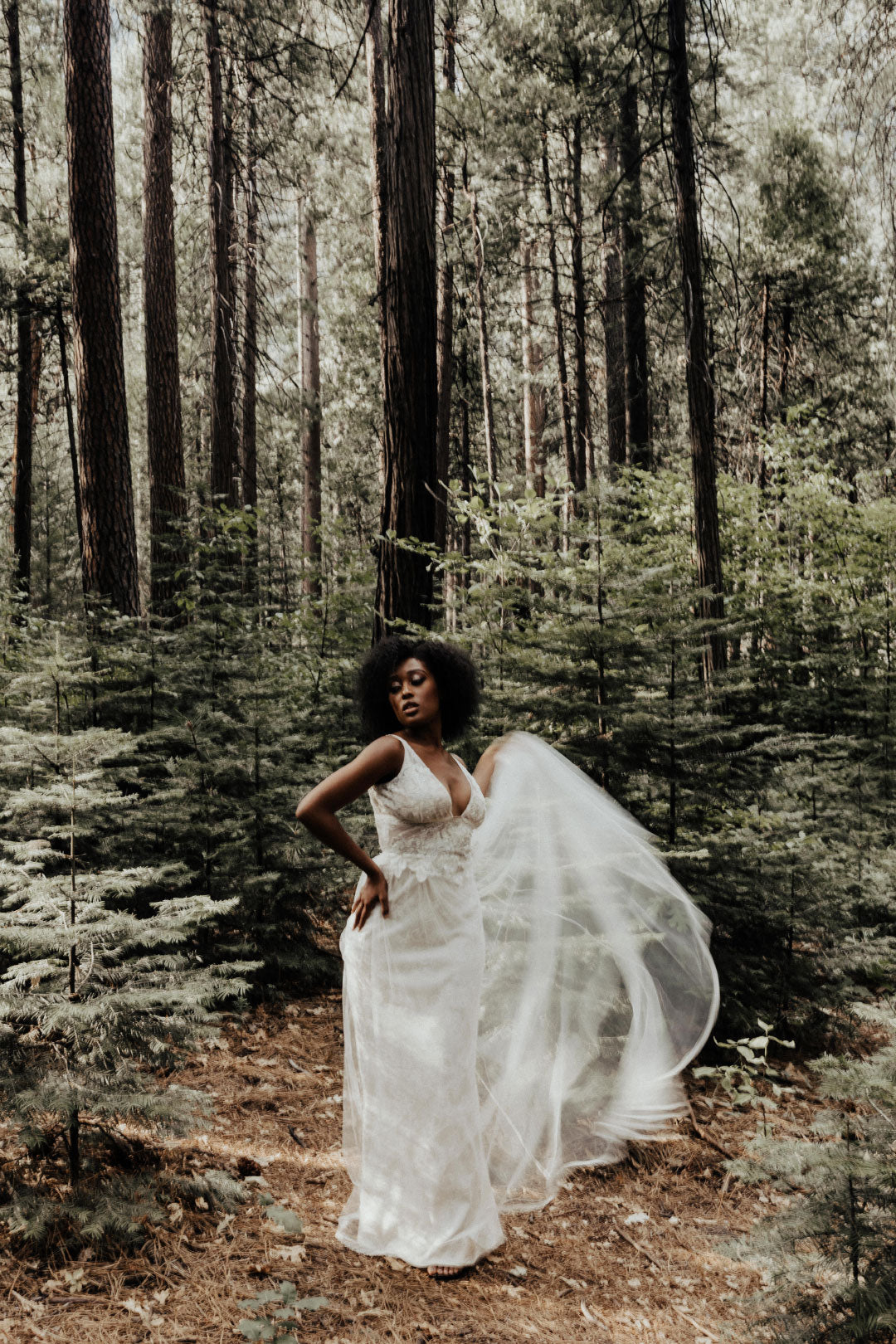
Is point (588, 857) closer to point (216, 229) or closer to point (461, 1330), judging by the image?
point (461, 1330)

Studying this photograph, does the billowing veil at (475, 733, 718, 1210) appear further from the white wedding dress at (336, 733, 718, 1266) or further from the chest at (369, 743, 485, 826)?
the chest at (369, 743, 485, 826)

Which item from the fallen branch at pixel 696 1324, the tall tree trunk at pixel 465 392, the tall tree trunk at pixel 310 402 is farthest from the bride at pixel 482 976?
the tall tree trunk at pixel 465 392

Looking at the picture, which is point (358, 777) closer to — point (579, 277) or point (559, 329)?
point (579, 277)

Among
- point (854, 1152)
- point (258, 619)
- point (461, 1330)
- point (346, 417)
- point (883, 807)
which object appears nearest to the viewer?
point (854, 1152)

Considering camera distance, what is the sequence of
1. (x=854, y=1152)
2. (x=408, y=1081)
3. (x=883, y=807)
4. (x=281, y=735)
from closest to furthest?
1. (x=854, y=1152)
2. (x=408, y=1081)
3. (x=281, y=735)
4. (x=883, y=807)

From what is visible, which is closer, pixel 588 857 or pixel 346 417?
pixel 588 857

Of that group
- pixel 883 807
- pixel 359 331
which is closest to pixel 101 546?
pixel 883 807

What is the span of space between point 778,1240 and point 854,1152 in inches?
12.5

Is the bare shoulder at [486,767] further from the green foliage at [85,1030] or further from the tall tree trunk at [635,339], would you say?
the tall tree trunk at [635,339]

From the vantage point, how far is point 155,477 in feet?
36.2

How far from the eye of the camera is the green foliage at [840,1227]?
7.45 ft

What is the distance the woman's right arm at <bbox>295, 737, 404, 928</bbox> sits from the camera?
308 centimetres

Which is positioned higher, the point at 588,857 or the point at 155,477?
the point at 155,477

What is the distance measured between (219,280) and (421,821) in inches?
424
